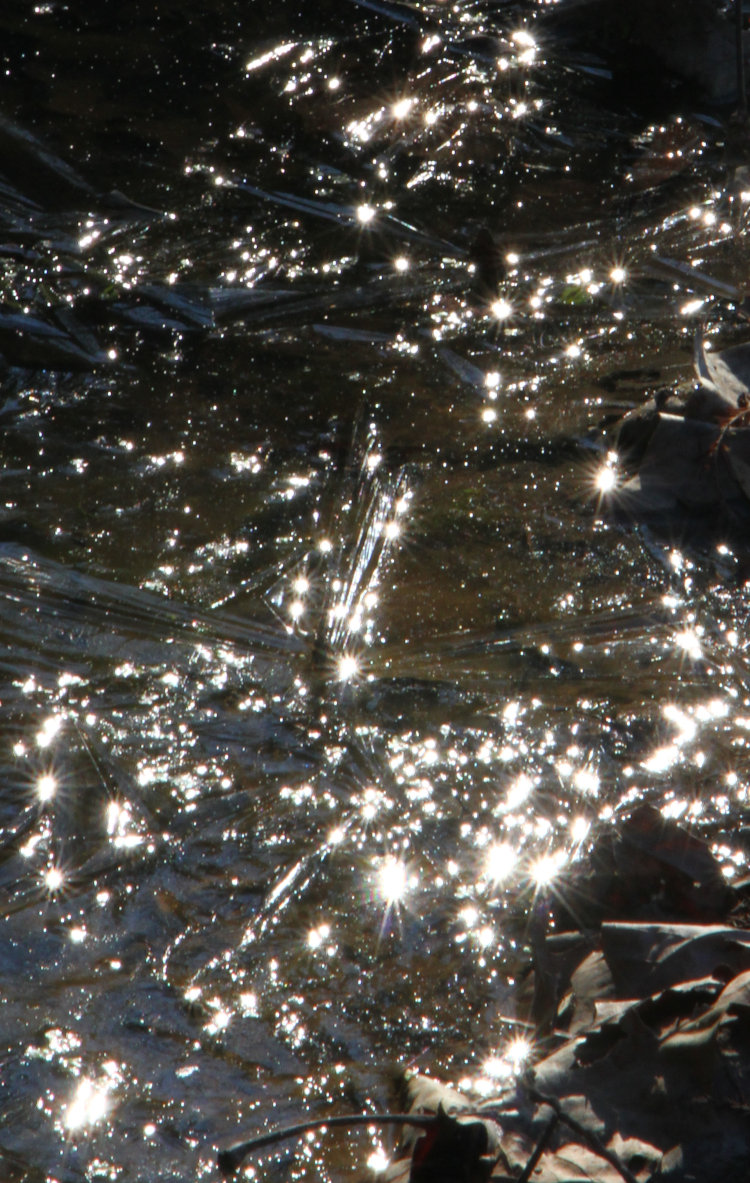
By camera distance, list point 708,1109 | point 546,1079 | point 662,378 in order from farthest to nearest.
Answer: point 662,378 < point 546,1079 < point 708,1109

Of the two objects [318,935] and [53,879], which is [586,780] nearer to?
[318,935]

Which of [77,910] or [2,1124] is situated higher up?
A: [77,910]

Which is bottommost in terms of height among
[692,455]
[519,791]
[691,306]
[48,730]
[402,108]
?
[519,791]

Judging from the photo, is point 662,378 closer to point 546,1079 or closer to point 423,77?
point 546,1079

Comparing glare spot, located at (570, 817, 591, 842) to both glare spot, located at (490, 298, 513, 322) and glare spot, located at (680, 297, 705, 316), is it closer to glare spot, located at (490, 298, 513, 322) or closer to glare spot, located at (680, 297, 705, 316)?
glare spot, located at (490, 298, 513, 322)

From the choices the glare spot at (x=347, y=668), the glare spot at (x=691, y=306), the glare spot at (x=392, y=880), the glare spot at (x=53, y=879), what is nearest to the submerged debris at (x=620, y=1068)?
the glare spot at (x=392, y=880)

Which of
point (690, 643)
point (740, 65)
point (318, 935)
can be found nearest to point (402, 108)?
point (740, 65)

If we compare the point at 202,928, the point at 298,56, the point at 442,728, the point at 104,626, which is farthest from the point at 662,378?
the point at 298,56

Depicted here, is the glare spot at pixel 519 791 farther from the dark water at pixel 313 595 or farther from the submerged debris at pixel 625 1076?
the submerged debris at pixel 625 1076

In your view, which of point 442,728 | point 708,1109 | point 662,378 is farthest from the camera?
point 662,378
